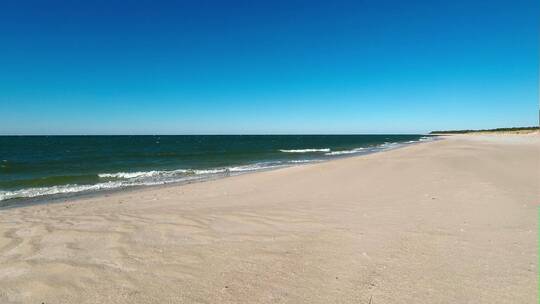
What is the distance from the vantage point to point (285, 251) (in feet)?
15.6

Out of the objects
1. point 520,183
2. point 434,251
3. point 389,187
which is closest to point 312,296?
point 434,251

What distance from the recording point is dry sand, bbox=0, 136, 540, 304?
354 cm

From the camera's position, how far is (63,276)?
13.4ft

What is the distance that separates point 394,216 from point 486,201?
2.95 metres

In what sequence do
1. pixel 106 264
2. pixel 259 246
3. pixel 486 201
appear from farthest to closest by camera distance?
pixel 486 201
pixel 259 246
pixel 106 264

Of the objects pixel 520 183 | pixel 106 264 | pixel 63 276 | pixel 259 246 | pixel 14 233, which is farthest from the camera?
pixel 520 183

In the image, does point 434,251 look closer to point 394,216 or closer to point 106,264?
point 394,216

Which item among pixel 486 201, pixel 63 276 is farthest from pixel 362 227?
pixel 63 276

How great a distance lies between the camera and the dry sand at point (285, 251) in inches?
140

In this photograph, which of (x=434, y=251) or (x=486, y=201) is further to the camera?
(x=486, y=201)

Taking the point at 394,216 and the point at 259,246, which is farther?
the point at 394,216

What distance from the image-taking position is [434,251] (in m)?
4.54

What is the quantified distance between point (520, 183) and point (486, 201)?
3.75 meters

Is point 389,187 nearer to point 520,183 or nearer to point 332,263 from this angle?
point 520,183
